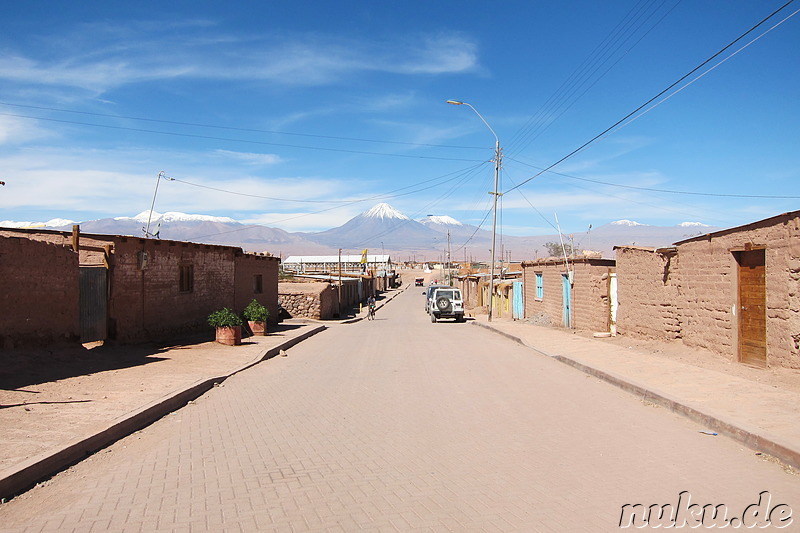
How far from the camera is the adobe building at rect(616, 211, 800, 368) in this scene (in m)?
10.7

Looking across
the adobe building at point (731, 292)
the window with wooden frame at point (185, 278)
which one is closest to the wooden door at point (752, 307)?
the adobe building at point (731, 292)

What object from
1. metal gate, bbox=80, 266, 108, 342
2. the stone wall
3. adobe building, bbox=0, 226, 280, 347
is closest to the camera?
adobe building, bbox=0, 226, 280, 347

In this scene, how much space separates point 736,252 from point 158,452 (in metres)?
11.5

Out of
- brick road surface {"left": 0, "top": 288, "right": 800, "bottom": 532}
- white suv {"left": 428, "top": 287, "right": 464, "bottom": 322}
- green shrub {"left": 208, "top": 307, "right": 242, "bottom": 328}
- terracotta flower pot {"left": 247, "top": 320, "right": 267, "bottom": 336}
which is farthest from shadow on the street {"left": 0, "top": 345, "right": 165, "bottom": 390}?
white suv {"left": 428, "top": 287, "right": 464, "bottom": 322}

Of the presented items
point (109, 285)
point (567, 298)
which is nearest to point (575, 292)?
point (567, 298)

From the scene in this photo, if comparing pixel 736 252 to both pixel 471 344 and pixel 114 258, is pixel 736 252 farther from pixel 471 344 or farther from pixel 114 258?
pixel 114 258

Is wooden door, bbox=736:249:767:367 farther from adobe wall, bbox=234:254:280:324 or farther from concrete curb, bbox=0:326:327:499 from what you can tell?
adobe wall, bbox=234:254:280:324

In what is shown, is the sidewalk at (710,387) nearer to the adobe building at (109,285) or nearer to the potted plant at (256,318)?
the potted plant at (256,318)

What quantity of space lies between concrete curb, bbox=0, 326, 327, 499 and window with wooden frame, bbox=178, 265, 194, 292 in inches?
346

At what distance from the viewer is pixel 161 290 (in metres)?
18.1

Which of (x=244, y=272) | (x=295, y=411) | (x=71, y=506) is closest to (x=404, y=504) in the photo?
(x=71, y=506)

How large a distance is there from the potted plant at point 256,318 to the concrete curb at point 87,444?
10601 mm

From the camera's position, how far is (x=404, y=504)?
16.7 ft

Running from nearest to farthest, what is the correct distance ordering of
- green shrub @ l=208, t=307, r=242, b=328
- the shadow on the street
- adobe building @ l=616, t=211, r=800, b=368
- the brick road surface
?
the brick road surface → the shadow on the street → adobe building @ l=616, t=211, r=800, b=368 → green shrub @ l=208, t=307, r=242, b=328
